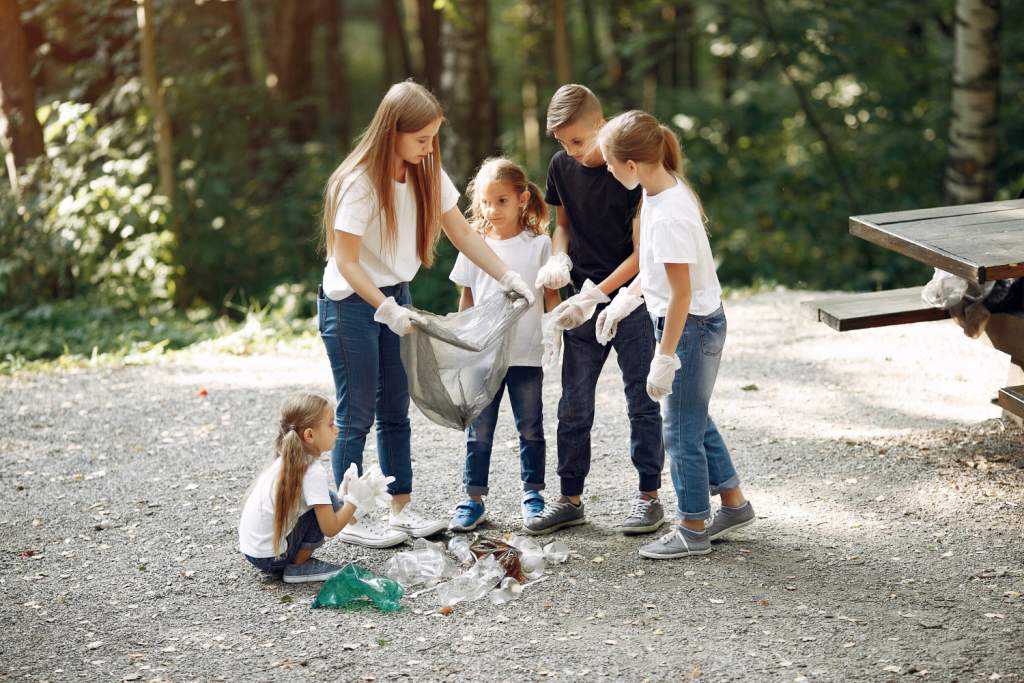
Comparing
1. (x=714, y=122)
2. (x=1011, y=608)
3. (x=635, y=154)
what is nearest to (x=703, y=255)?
(x=635, y=154)

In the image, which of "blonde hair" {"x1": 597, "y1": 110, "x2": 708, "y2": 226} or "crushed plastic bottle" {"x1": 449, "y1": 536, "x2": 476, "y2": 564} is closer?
"blonde hair" {"x1": 597, "y1": 110, "x2": 708, "y2": 226}

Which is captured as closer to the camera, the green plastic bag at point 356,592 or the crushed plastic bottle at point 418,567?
the green plastic bag at point 356,592

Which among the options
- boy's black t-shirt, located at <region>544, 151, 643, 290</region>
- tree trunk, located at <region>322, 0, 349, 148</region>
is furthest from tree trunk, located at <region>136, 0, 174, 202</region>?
tree trunk, located at <region>322, 0, 349, 148</region>

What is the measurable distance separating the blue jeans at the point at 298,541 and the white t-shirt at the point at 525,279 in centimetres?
92

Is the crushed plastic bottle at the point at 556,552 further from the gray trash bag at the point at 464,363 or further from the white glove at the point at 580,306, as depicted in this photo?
the white glove at the point at 580,306

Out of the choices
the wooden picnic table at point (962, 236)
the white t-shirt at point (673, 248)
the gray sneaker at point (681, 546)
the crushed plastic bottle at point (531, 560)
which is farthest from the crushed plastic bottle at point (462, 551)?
the wooden picnic table at point (962, 236)

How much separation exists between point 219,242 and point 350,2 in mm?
22281

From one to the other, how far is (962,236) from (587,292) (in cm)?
165

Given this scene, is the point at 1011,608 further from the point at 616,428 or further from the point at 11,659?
the point at 11,659

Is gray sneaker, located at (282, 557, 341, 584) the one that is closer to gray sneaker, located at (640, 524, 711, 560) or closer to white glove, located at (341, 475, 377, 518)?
white glove, located at (341, 475, 377, 518)

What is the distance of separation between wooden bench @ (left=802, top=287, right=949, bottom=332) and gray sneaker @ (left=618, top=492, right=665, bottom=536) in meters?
1.37

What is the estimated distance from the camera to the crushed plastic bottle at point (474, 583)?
3.60 m

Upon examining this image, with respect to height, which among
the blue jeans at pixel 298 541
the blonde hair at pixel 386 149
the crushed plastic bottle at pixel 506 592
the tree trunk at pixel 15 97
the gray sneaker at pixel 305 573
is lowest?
the crushed plastic bottle at pixel 506 592

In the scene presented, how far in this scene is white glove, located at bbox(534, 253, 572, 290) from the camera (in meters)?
3.83
